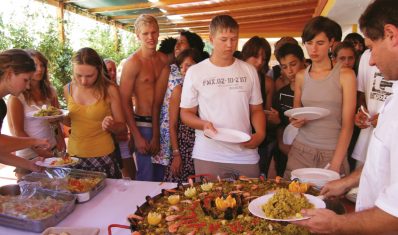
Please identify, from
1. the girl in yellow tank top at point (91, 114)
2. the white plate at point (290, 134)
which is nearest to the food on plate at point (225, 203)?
the girl in yellow tank top at point (91, 114)

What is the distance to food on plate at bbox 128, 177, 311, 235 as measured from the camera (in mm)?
1267

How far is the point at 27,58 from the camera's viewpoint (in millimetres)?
1913

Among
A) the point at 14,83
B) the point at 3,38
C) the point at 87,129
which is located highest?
the point at 3,38

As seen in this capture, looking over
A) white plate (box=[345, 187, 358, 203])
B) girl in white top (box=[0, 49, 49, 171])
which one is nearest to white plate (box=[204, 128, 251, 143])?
white plate (box=[345, 187, 358, 203])

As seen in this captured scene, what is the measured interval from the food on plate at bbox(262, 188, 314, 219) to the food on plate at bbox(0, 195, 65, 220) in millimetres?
904

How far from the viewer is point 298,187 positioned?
1.51 metres

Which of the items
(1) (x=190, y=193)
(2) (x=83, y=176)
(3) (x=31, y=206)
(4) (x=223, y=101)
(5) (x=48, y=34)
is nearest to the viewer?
(3) (x=31, y=206)

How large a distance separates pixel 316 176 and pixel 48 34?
4441mm

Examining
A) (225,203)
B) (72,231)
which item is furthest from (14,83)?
(225,203)

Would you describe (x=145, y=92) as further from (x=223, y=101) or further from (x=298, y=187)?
(x=298, y=187)

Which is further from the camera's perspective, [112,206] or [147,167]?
[147,167]

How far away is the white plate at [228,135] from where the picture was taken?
6.12 feet

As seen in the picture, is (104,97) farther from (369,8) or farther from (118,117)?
(369,8)

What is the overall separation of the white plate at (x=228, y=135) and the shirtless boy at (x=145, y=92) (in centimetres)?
94
